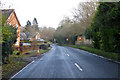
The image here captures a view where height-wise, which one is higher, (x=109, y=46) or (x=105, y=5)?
(x=105, y=5)

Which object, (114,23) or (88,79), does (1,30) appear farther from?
(114,23)

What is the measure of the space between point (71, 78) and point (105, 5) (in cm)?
1054

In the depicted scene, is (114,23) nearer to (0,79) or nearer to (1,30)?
(1,30)

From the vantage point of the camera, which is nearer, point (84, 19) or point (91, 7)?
point (91, 7)

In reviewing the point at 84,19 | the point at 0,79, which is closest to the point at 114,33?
the point at 0,79

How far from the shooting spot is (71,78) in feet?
22.7

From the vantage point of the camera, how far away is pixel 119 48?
1383cm

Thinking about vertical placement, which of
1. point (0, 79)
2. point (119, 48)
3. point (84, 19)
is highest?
point (84, 19)

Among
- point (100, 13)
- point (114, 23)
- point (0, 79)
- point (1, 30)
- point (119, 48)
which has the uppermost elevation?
point (100, 13)

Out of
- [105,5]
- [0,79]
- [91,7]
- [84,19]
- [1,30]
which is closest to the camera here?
[0,79]

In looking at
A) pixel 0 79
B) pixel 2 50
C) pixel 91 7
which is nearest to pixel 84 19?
pixel 91 7

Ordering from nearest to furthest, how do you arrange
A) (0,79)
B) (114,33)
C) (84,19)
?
(0,79) < (114,33) < (84,19)

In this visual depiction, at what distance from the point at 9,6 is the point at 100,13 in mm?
10714

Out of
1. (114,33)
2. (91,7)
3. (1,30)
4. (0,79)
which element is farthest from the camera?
(91,7)
